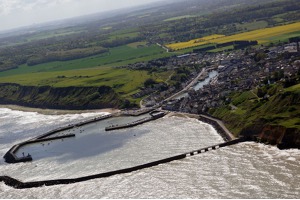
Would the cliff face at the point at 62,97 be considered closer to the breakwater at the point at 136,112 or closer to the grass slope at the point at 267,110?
the breakwater at the point at 136,112

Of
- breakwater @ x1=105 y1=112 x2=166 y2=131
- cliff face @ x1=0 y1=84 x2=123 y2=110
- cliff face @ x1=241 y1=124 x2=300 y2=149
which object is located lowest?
cliff face @ x1=0 y1=84 x2=123 y2=110

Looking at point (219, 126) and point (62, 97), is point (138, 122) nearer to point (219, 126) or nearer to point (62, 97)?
point (219, 126)

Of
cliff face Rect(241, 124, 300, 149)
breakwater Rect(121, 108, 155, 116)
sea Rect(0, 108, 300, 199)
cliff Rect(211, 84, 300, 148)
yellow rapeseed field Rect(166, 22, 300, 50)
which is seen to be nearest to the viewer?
sea Rect(0, 108, 300, 199)

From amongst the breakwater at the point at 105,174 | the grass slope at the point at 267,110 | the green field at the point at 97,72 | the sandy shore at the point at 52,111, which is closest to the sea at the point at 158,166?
the breakwater at the point at 105,174

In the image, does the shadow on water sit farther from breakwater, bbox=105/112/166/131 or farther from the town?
the town

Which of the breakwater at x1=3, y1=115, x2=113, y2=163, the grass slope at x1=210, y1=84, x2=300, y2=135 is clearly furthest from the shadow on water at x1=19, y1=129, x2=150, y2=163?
the grass slope at x1=210, y1=84, x2=300, y2=135
